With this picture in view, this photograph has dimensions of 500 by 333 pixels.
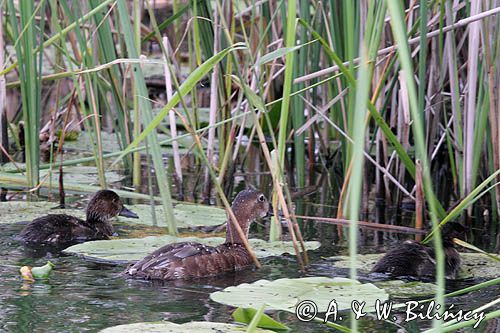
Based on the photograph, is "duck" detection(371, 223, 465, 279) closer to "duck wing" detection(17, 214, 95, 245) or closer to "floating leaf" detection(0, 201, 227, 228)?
"floating leaf" detection(0, 201, 227, 228)

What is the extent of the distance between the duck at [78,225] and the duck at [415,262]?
5.40 feet

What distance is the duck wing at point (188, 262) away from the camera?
4211 mm

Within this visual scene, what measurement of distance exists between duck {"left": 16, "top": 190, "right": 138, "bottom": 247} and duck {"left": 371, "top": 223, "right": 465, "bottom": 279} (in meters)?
1.65

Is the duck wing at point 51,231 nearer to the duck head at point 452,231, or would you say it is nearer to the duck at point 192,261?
the duck at point 192,261

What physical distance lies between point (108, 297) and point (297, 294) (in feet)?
2.58

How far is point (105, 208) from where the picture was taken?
5.44 meters

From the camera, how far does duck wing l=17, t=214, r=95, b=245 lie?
488 cm

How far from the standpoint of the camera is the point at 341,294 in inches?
141

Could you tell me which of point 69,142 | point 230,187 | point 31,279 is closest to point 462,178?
point 230,187

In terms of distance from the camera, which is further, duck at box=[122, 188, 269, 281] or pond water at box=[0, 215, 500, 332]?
duck at box=[122, 188, 269, 281]

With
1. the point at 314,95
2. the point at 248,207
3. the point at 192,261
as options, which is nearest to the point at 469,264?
the point at 248,207

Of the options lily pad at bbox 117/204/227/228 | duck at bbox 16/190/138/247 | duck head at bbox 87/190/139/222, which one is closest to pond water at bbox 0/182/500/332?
duck at bbox 16/190/138/247

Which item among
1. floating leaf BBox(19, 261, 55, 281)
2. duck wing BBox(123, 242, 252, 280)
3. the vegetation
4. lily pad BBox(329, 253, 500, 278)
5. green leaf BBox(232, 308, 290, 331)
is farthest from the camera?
the vegetation

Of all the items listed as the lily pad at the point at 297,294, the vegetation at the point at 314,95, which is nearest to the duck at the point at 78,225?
the vegetation at the point at 314,95
